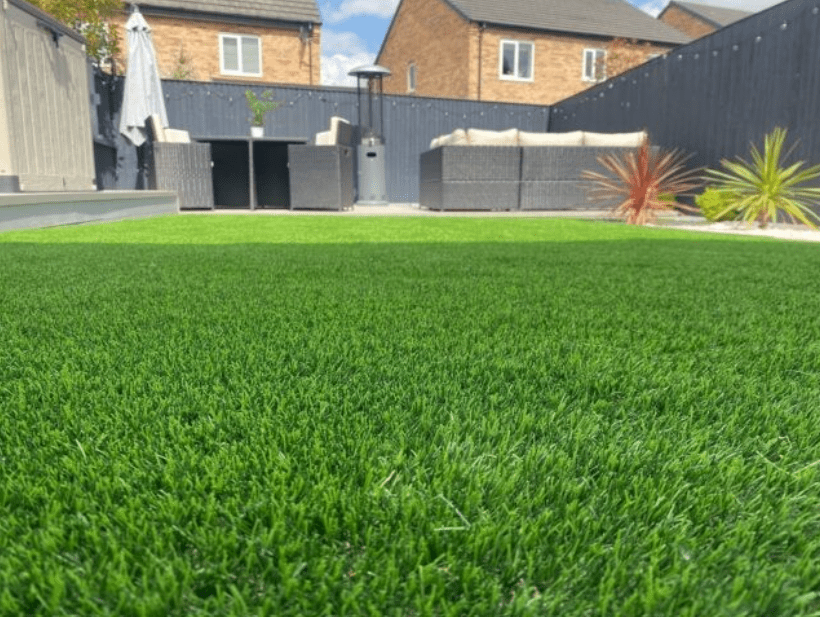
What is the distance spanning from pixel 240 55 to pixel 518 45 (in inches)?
338

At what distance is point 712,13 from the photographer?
26672 mm

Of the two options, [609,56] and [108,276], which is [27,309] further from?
[609,56]

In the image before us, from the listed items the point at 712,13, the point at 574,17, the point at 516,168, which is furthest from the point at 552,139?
the point at 712,13

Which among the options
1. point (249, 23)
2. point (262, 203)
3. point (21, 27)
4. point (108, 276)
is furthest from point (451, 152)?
point (249, 23)

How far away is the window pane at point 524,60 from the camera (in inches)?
759

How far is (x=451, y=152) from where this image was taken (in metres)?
9.69

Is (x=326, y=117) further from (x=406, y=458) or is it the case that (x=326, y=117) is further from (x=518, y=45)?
(x=406, y=458)

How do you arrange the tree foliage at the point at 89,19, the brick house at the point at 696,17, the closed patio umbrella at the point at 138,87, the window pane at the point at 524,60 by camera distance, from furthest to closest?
the brick house at the point at 696,17 < the window pane at the point at 524,60 < the tree foliage at the point at 89,19 < the closed patio umbrella at the point at 138,87

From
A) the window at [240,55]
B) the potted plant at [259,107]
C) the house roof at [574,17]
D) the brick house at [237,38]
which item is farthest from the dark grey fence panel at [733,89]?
the window at [240,55]

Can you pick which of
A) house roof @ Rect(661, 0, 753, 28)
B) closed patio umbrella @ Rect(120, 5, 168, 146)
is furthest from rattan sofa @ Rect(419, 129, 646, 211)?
house roof @ Rect(661, 0, 753, 28)

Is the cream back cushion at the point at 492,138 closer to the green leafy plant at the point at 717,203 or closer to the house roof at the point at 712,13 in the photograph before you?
the green leafy plant at the point at 717,203

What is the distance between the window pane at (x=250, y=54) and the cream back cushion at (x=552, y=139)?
1133cm

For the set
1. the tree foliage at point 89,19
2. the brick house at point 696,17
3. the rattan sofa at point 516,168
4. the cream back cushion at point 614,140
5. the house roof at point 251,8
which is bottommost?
the rattan sofa at point 516,168

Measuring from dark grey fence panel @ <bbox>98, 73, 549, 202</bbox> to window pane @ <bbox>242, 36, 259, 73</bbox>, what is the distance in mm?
5517
